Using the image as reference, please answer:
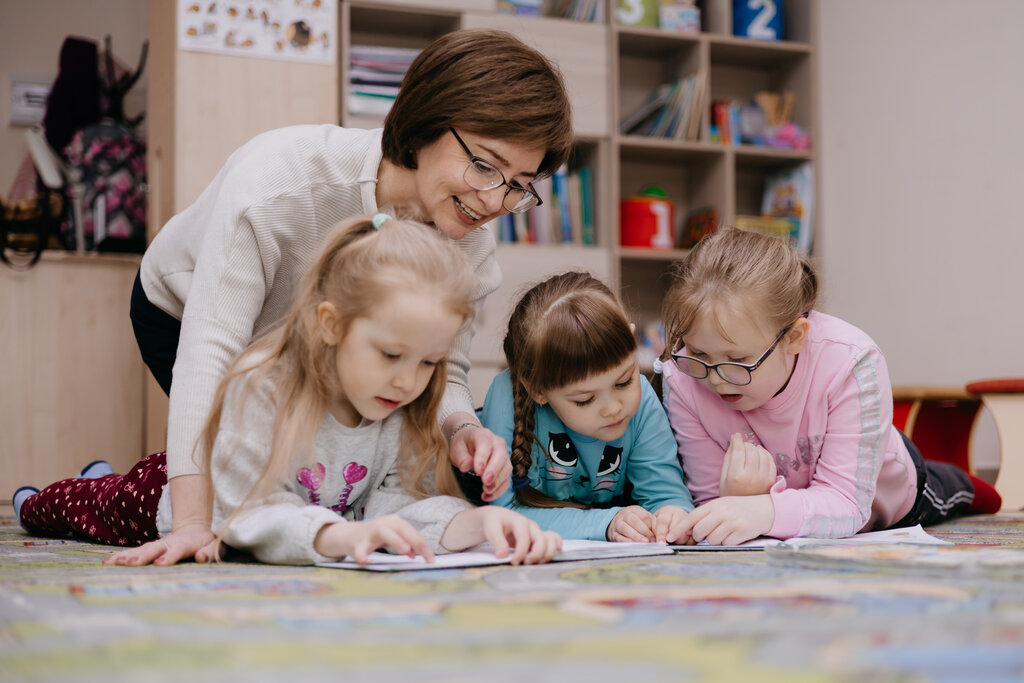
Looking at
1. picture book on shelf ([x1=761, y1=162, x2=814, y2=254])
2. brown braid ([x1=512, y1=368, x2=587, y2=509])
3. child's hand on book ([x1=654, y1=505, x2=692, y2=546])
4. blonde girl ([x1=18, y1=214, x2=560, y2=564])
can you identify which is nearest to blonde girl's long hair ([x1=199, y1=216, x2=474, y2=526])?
blonde girl ([x1=18, y1=214, x2=560, y2=564])

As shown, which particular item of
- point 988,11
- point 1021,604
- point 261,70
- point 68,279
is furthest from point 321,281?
point 988,11

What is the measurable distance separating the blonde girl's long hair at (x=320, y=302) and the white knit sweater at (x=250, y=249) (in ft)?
0.20

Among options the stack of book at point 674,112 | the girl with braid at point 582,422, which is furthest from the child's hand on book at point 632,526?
the stack of book at point 674,112

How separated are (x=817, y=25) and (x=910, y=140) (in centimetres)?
61

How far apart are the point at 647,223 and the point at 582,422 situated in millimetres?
1842

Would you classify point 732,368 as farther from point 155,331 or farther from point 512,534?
point 155,331

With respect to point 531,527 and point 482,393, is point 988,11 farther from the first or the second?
point 531,527

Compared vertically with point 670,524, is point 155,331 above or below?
above

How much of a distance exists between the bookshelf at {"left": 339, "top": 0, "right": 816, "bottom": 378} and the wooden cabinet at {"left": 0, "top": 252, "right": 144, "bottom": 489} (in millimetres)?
826

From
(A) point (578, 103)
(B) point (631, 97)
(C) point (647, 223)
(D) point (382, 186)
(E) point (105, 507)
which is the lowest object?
(E) point (105, 507)

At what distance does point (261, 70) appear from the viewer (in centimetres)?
250

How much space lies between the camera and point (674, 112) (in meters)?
3.09

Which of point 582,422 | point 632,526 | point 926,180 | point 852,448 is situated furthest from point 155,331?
point 926,180

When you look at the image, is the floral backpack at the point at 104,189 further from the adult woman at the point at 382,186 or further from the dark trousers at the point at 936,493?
the dark trousers at the point at 936,493
